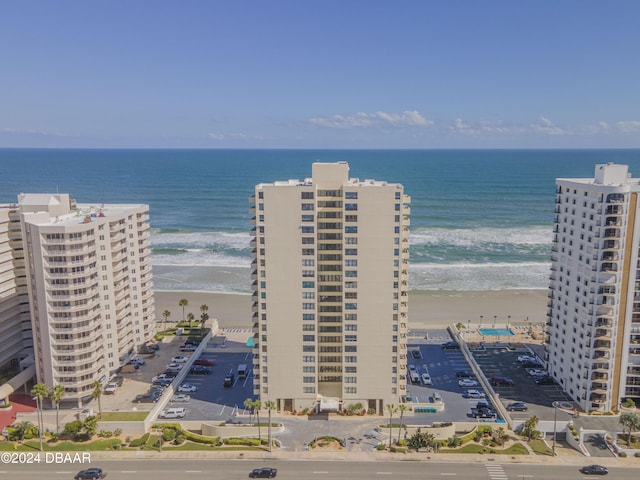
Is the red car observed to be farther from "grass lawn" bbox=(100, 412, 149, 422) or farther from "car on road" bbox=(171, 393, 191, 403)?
"grass lawn" bbox=(100, 412, 149, 422)

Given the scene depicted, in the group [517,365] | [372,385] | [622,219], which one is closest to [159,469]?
[372,385]

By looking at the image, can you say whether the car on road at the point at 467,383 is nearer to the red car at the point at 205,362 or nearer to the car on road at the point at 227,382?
the car on road at the point at 227,382

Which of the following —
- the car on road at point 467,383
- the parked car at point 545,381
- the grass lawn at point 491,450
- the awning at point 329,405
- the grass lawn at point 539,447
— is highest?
the awning at point 329,405

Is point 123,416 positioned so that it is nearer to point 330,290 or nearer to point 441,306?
point 330,290

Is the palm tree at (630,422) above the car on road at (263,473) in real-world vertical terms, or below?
above

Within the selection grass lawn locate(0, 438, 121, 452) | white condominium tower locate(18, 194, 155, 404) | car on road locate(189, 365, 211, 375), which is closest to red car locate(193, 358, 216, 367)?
car on road locate(189, 365, 211, 375)

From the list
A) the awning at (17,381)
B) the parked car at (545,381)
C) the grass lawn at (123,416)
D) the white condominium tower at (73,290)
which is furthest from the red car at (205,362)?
the parked car at (545,381)
